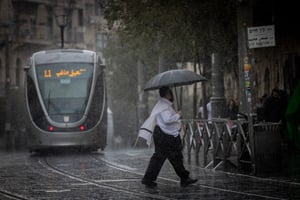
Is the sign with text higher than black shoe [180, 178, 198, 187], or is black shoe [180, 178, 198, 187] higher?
the sign with text

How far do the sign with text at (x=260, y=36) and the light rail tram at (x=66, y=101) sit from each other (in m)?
10.2

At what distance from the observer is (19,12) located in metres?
66.0

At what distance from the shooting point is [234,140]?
64.2ft

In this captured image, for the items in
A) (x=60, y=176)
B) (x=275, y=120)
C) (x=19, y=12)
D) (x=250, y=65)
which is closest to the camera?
(x=60, y=176)

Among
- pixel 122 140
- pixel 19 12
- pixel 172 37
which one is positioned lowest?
pixel 122 140

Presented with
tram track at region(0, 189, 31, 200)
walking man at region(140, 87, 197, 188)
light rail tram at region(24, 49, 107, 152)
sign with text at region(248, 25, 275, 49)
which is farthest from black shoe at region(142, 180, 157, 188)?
light rail tram at region(24, 49, 107, 152)

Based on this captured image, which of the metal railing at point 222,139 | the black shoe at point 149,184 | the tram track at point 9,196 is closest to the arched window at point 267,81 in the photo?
the metal railing at point 222,139

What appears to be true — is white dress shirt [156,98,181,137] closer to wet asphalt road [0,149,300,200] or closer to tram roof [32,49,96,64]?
wet asphalt road [0,149,300,200]

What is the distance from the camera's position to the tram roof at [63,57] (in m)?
29.6

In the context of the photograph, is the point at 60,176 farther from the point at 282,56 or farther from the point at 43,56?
the point at 282,56

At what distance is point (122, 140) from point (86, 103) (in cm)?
3077

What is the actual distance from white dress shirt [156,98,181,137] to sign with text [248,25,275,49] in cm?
375

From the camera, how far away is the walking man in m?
16.1

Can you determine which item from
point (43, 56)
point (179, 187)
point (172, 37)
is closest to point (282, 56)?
point (172, 37)
